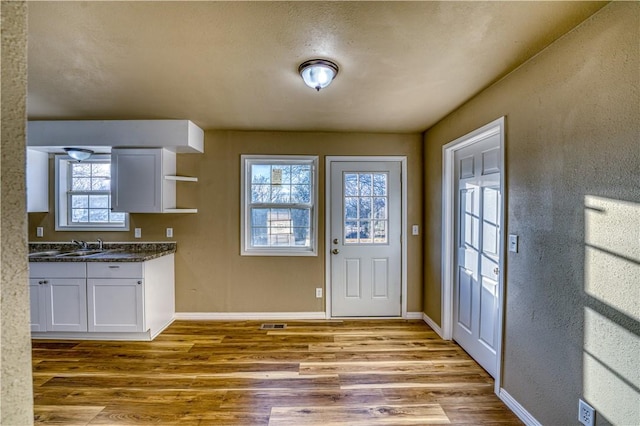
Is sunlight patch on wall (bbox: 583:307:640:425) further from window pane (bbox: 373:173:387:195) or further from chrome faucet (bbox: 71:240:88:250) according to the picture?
chrome faucet (bbox: 71:240:88:250)

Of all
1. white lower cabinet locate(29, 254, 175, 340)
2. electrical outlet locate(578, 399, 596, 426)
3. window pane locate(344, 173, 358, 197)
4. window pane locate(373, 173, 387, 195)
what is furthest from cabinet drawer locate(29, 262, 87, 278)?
electrical outlet locate(578, 399, 596, 426)

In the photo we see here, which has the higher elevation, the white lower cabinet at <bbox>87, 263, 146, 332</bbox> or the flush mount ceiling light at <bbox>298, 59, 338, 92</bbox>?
the flush mount ceiling light at <bbox>298, 59, 338, 92</bbox>

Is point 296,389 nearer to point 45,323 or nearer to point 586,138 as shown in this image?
point 586,138

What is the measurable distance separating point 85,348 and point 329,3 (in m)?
3.62

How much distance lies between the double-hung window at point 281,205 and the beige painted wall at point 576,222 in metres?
2.20

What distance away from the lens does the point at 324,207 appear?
3699 mm

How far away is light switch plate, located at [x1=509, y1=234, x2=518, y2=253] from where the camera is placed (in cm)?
203

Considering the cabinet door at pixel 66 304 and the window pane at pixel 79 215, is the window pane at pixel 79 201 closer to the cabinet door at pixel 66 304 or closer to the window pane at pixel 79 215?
the window pane at pixel 79 215

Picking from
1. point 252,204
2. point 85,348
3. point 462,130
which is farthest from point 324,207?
point 85,348

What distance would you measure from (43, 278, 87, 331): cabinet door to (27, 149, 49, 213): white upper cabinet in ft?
3.47

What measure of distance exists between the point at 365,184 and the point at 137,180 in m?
2.61

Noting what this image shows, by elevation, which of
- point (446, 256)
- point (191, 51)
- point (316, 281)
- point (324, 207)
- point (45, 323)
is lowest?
point (45, 323)

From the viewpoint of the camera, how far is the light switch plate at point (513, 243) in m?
2.03

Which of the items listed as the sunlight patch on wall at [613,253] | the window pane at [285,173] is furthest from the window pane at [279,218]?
the sunlight patch on wall at [613,253]
